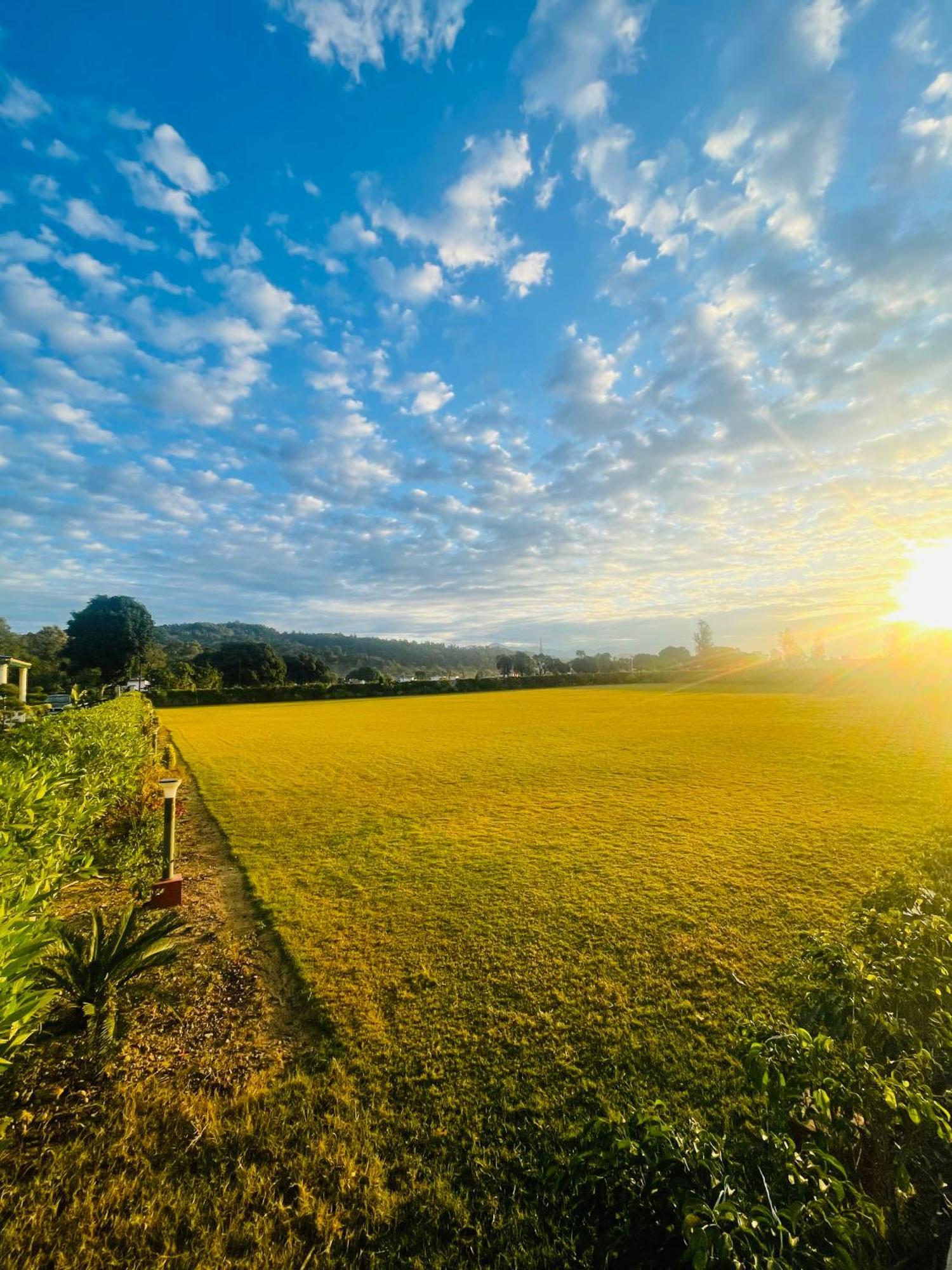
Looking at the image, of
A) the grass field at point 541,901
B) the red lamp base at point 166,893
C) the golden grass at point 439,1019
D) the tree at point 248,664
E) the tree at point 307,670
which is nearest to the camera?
the golden grass at point 439,1019

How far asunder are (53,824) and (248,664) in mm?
80708

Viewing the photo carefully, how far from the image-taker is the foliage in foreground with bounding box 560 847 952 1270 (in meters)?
1.49

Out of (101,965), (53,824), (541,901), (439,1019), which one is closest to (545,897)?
(541,901)

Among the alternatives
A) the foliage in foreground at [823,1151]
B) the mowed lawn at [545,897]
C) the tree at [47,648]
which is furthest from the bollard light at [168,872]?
the tree at [47,648]

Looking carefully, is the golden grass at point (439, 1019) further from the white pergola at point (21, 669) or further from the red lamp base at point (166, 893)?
the white pergola at point (21, 669)

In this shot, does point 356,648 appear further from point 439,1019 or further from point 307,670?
point 439,1019

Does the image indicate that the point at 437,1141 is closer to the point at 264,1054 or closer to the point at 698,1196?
the point at 264,1054

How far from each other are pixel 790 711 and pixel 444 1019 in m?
35.2

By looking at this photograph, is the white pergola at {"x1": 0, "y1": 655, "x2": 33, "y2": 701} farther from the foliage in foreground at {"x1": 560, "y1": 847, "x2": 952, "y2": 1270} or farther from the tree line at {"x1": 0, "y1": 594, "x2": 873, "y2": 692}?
the tree line at {"x1": 0, "y1": 594, "x2": 873, "y2": 692}

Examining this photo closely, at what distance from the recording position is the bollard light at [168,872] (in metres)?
6.65

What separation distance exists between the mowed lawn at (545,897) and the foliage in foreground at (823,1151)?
1072 mm

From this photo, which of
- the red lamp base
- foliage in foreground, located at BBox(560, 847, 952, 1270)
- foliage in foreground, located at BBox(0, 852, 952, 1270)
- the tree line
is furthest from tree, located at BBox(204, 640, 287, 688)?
foliage in foreground, located at BBox(560, 847, 952, 1270)

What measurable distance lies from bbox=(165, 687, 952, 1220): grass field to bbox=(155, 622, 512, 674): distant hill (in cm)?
12573

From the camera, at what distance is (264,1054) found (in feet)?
13.5
